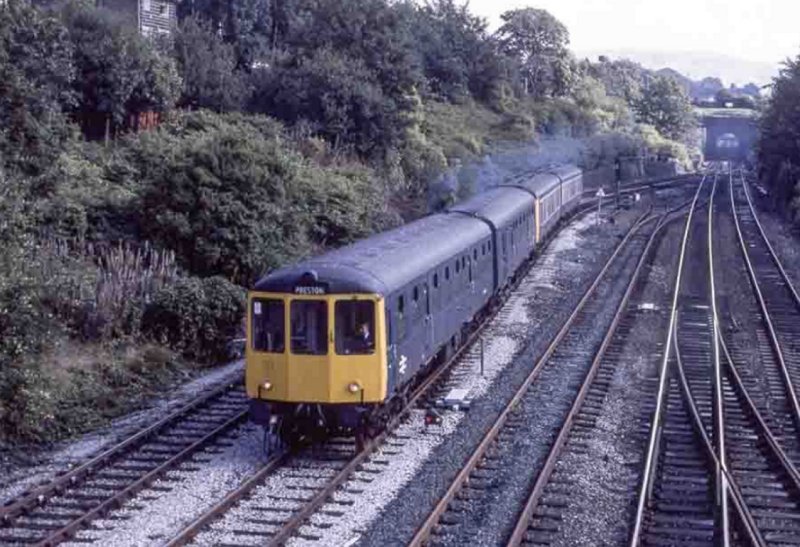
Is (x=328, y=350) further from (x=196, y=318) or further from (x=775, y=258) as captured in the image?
(x=775, y=258)

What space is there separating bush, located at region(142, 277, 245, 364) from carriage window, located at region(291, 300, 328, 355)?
235 inches

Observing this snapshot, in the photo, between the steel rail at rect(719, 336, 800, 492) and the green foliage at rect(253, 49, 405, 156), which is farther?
the green foliage at rect(253, 49, 405, 156)

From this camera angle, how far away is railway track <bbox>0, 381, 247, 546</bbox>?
11500 mm

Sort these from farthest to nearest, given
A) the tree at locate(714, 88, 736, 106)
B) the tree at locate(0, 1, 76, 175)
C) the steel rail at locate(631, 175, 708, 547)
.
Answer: the tree at locate(714, 88, 736, 106), the tree at locate(0, 1, 76, 175), the steel rail at locate(631, 175, 708, 547)

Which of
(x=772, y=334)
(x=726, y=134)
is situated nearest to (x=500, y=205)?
(x=772, y=334)

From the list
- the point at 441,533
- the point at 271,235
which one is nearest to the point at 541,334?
the point at 271,235

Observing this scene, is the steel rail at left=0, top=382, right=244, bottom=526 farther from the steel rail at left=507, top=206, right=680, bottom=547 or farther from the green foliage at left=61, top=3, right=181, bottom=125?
the green foliage at left=61, top=3, right=181, bottom=125

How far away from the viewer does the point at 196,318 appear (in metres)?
19.4

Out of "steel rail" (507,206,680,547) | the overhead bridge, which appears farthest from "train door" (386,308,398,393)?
the overhead bridge

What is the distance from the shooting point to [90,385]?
54.9 feet

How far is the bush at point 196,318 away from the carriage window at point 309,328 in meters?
5.97

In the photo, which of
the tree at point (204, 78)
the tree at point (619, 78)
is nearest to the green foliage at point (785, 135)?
the tree at point (204, 78)

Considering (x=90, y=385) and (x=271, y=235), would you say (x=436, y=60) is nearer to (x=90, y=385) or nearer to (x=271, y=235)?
(x=271, y=235)

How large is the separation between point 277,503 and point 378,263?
392 centimetres
